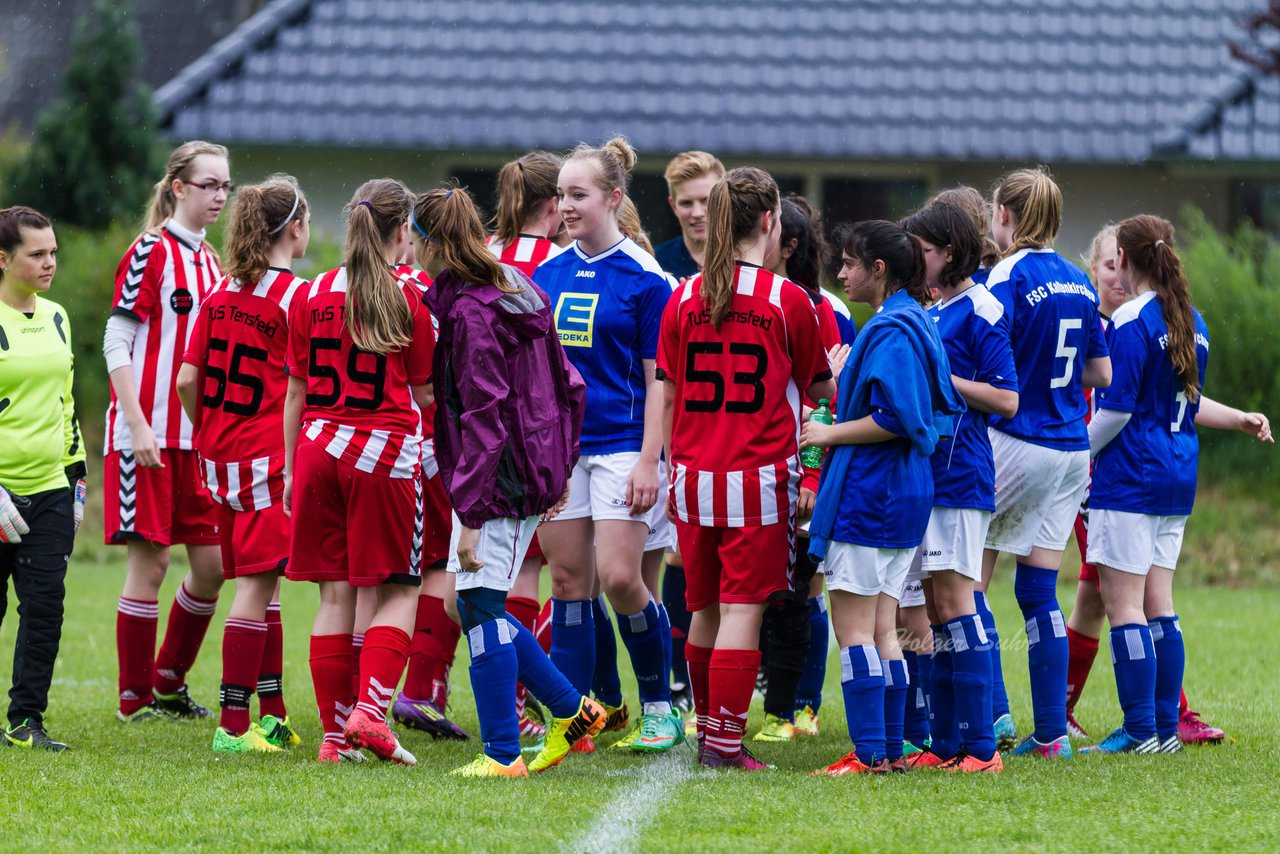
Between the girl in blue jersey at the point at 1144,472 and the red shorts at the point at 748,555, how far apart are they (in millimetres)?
1352

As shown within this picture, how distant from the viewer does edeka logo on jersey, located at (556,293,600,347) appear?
6277 mm

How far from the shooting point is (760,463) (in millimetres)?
5762

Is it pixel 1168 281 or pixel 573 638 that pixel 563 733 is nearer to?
pixel 573 638

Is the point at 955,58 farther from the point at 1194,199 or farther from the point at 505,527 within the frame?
the point at 505,527

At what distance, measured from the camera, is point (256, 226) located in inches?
247

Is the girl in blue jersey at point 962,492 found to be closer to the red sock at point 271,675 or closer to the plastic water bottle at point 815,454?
the plastic water bottle at point 815,454

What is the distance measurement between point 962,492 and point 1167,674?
4.26 feet

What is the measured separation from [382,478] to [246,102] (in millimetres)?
13277

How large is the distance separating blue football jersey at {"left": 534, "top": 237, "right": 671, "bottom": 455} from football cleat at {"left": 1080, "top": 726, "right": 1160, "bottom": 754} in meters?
2.17

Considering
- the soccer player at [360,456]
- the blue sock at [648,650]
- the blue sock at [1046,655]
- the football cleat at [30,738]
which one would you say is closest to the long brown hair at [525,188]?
the soccer player at [360,456]

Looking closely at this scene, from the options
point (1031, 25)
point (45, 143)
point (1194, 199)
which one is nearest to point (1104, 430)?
point (1194, 199)

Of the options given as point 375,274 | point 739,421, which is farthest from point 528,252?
point 739,421

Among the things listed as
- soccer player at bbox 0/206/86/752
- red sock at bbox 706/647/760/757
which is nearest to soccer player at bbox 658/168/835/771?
red sock at bbox 706/647/760/757

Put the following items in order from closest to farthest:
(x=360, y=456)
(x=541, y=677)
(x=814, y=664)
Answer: (x=541, y=677) < (x=360, y=456) < (x=814, y=664)
